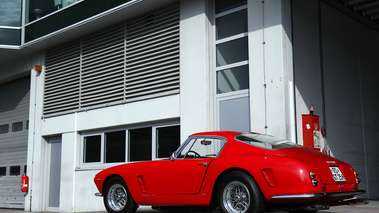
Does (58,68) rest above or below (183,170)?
above

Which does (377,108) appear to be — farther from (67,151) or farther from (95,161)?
(67,151)

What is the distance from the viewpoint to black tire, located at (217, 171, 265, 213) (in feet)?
18.4

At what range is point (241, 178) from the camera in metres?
5.82

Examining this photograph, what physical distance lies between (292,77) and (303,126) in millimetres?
1037

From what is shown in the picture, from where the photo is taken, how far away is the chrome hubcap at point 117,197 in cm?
768

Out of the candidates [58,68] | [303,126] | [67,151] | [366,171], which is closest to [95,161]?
[67,151]

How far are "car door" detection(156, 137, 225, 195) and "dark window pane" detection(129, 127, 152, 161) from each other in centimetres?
470

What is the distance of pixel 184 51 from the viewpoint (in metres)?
10.9

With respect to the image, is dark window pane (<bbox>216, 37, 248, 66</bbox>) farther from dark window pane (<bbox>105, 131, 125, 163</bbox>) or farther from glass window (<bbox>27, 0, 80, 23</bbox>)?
glass window (<bbox>27, 0, 80, 23</bbox>)

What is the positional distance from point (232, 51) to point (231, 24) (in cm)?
65

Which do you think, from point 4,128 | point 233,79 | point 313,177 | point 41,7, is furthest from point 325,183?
point 4,128

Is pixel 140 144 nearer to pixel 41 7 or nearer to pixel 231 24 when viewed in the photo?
pixel 231 24

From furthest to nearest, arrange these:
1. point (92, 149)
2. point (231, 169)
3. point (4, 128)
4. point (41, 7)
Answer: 1. point (4, 128)
2. point (41, 7)
3. point (92, 149)
4. point (231, 169)

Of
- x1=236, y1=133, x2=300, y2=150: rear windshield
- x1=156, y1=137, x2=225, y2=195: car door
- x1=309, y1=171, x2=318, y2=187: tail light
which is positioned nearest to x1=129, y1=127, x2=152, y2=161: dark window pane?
x1=156, y1=137, x2=225, y2=195: car door
